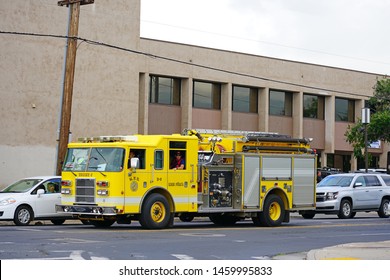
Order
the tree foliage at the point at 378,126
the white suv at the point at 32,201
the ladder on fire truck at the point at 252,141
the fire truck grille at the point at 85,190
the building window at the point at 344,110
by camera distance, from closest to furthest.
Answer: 1. the fire truck grille at the point at 85,190
2. the white suv at the point at 32,201
3. the ladder on fire truck at the point at 252,141
4. the tree foliage at the point at 378,126
5. the building window at the point at 344,110

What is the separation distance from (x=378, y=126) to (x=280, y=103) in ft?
25.7

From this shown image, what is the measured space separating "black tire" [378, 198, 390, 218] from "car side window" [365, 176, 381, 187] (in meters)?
0.71

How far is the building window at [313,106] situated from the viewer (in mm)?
59709

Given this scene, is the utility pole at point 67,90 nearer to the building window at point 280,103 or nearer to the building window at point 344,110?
the building window at point 280,103

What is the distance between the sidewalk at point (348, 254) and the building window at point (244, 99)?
3636cm

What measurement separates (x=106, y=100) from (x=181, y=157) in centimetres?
2166

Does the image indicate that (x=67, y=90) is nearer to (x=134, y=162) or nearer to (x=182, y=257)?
(x=134, y=162)

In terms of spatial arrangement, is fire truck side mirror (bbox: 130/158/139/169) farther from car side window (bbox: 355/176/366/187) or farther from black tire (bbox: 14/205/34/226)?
car side window (bbox: 355/176/366/187)

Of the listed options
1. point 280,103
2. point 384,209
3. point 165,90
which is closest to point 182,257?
point 384,209

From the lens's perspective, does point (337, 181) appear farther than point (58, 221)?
Yes

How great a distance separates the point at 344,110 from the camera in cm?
6266

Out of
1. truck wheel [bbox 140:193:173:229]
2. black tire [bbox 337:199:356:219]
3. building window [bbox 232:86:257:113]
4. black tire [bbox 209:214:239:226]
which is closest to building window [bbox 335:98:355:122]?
building window [bbox 232:86:257:113]

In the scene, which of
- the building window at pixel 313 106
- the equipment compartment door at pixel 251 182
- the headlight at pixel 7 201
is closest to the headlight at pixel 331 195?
the equipment compartment door at pixel 251 182
